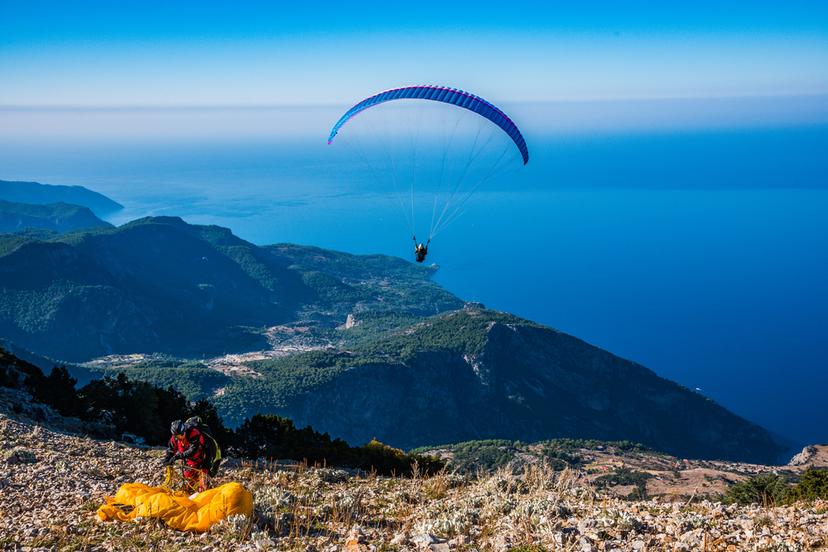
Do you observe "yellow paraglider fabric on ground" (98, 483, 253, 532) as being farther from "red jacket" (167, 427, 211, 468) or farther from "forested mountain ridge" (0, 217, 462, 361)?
"forested mountain ridge" (0, 217, 462, 361)

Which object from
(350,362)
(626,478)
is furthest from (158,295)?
(626,478)

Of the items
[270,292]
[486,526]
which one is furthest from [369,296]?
[486,526]

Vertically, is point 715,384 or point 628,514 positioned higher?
point 628,514

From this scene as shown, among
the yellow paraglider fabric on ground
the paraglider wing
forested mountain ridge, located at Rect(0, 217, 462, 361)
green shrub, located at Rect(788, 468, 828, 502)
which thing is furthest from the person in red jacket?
forested mountain ridge, located at Rect(0, 217, 462, 361)

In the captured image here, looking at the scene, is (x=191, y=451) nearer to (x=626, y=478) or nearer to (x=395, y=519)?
(x=395, y=519)

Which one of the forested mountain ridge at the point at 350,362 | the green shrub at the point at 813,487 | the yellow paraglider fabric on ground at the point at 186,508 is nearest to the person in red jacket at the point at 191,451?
the yellow paraglider fabric on ground at the point at 186,508

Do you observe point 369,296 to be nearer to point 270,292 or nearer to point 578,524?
point 270,292

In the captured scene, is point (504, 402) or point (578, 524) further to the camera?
point (504, 402)
